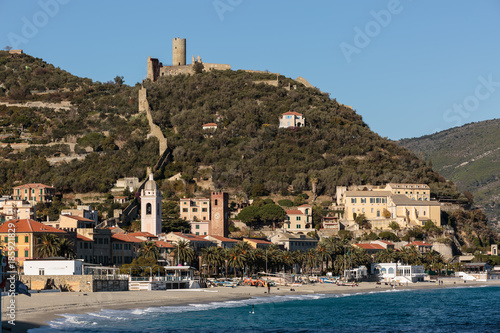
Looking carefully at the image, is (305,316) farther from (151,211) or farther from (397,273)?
(397,273)

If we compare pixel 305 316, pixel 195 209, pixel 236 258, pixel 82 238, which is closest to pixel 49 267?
pixel 82 238

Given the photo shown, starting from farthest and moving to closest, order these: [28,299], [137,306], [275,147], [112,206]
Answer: [275,147]
[112,206]
[137,306]
[28,299]

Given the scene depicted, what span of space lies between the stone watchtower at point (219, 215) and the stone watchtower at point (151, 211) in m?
9.75

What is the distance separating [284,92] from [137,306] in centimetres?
10631

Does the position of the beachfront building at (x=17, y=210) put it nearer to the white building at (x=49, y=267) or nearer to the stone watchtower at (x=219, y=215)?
the stone watchtower at (x=219, y=215)

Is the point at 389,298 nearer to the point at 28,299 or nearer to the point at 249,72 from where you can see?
the point at 28,299

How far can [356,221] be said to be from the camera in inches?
4828

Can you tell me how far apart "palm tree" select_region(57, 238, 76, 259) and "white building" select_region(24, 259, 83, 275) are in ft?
16.0

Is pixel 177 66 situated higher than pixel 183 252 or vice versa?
pixel 177 66

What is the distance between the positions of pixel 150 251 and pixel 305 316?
85.3 feet

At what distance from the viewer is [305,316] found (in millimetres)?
63156

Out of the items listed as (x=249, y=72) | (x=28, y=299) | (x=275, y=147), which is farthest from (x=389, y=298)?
(x=249, y=72)

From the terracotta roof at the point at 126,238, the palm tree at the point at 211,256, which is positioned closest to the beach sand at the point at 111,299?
the palm tree at the point at 211,256

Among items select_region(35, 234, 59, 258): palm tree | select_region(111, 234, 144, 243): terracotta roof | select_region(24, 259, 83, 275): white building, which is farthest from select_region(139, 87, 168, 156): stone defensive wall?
select_region(24, 259, 83, 275): white building
